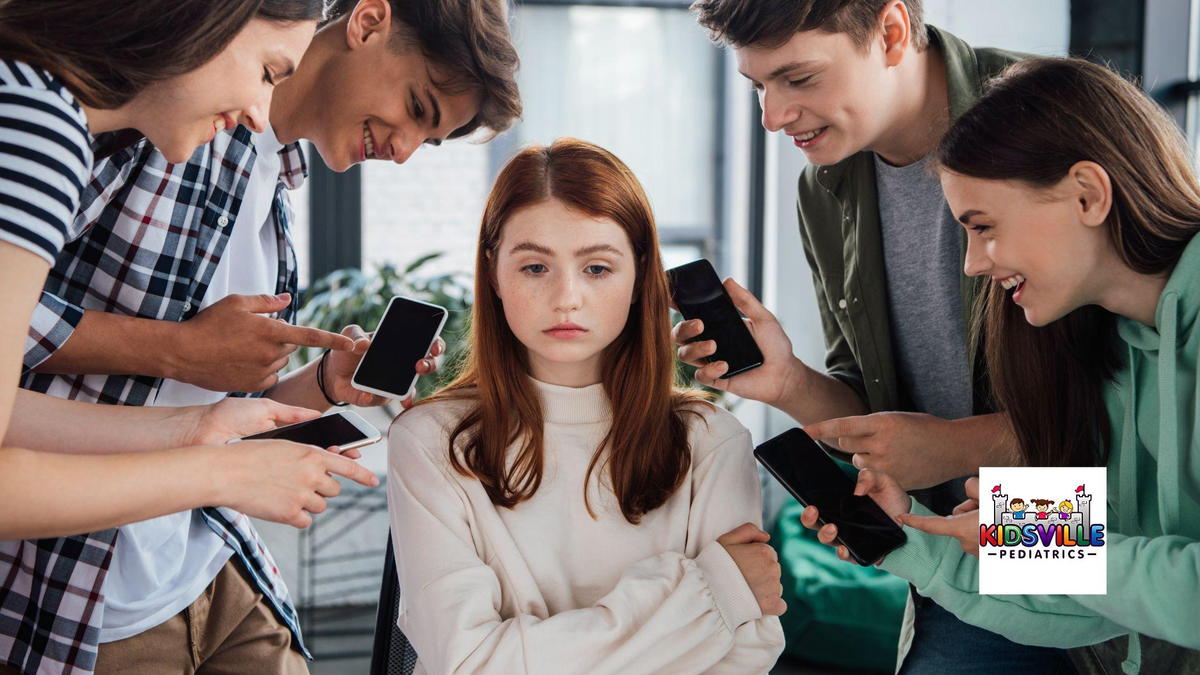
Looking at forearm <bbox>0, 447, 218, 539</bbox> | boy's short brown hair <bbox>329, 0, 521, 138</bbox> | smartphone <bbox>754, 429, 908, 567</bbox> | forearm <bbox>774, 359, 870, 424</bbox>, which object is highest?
boy's short brown hair <bbox>329, 0, 521, 138</bbox>

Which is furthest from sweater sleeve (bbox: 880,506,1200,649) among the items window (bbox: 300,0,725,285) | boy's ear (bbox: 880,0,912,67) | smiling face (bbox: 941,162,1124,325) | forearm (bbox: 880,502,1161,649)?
window (bbox: 300,0,725,285)

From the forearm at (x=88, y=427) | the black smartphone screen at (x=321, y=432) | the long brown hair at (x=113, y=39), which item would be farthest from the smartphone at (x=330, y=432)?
the long brown hair at (x=113, y=39)

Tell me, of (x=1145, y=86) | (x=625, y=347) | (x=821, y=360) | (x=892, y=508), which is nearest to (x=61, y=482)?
(x=625, y=347)

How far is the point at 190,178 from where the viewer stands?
5.10 feet

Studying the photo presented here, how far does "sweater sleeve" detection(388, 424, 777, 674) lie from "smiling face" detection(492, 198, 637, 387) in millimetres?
285

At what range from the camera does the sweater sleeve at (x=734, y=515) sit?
156cm

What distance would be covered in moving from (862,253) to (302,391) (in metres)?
1.01

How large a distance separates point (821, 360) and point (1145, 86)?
1.84 m

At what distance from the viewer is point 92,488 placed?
1103 mm

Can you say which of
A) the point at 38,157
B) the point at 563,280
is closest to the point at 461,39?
the point at 563,280

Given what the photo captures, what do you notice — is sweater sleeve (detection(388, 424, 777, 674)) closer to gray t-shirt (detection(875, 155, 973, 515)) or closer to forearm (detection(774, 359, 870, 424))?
forearm (detection(774, 359, 870, 424))

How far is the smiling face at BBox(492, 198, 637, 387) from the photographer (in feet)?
5.47

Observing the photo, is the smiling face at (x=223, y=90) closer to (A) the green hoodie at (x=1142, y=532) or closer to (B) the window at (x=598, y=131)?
(A) the green hoodie at (x=1142, y=532)

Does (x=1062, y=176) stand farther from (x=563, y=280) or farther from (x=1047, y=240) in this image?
(x=563, y=280)
